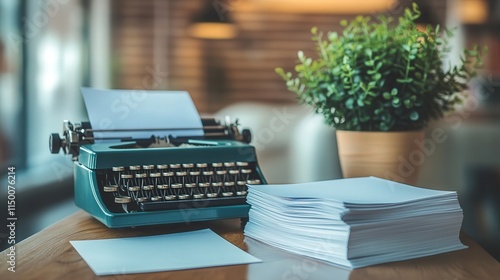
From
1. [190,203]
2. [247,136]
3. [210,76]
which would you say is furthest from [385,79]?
[210,76]

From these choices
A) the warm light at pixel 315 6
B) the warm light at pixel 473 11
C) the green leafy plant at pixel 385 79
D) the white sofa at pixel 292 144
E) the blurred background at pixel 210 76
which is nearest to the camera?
the green leafy plant at pixel 385 79

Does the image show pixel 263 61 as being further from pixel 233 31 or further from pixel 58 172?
pixel 58 172

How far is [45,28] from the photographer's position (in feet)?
12.1

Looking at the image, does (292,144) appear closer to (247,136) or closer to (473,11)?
(247,136)

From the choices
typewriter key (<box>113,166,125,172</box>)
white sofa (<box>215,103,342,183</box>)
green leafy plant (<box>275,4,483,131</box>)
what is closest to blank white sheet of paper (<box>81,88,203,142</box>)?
typewriter key (<box>113,166,125,172</box>)

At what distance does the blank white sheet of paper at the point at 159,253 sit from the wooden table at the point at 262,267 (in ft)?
0.05

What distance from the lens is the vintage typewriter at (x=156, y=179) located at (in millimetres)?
1056

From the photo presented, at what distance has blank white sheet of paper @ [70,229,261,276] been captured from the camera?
0.83 metres

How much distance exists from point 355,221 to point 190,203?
330mm

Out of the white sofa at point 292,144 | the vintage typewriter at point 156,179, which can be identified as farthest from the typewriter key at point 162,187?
the white sofa at point 292,144

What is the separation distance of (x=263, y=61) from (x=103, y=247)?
5.14 metres

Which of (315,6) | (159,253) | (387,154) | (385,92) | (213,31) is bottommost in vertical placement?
(159,253)

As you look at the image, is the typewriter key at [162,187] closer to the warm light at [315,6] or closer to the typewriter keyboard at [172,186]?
the typewriter keyboard at [172,186]

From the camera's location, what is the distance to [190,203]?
3.54ft
